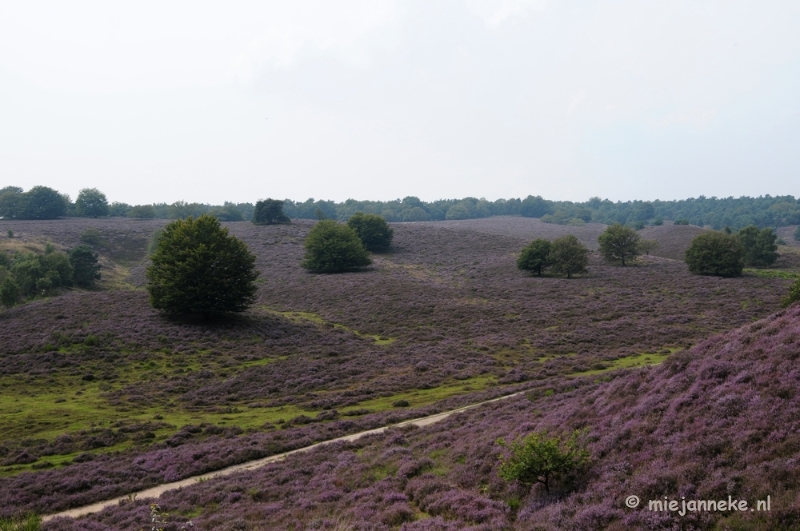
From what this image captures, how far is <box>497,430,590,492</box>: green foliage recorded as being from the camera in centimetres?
1155

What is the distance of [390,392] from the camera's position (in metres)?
33.2

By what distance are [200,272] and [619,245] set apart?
66.7 meters

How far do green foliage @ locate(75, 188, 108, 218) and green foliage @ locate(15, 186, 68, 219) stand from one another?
16.8ft

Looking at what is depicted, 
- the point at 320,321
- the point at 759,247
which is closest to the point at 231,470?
the point at 320,321

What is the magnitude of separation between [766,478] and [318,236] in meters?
79.5

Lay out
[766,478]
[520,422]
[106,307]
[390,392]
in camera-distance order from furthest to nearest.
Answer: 1. [106,307]
2. [390,392]
3. [520,422]
4. [766,478]

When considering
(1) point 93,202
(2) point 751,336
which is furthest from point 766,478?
(1) point 93,202

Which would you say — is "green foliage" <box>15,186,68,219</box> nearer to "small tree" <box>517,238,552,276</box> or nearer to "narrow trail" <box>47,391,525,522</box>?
"small tree" <box>517,238,552,276</box>

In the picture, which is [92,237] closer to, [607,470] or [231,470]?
[231,470]

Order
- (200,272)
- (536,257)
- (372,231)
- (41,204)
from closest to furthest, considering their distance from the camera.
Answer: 1. (200,272)
2. (536,257)
3. (372,231)
4. (41,204)

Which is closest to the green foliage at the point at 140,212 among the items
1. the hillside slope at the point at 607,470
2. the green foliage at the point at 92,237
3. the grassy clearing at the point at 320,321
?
the green foliage at the point at 92,237

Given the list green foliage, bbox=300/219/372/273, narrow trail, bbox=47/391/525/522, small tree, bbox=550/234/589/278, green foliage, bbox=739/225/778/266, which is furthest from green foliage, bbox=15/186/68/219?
green foliage, bbox=739/225/778/266

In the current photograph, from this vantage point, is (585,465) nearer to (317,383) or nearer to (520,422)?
(520,422)

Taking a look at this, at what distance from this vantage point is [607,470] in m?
11.5
